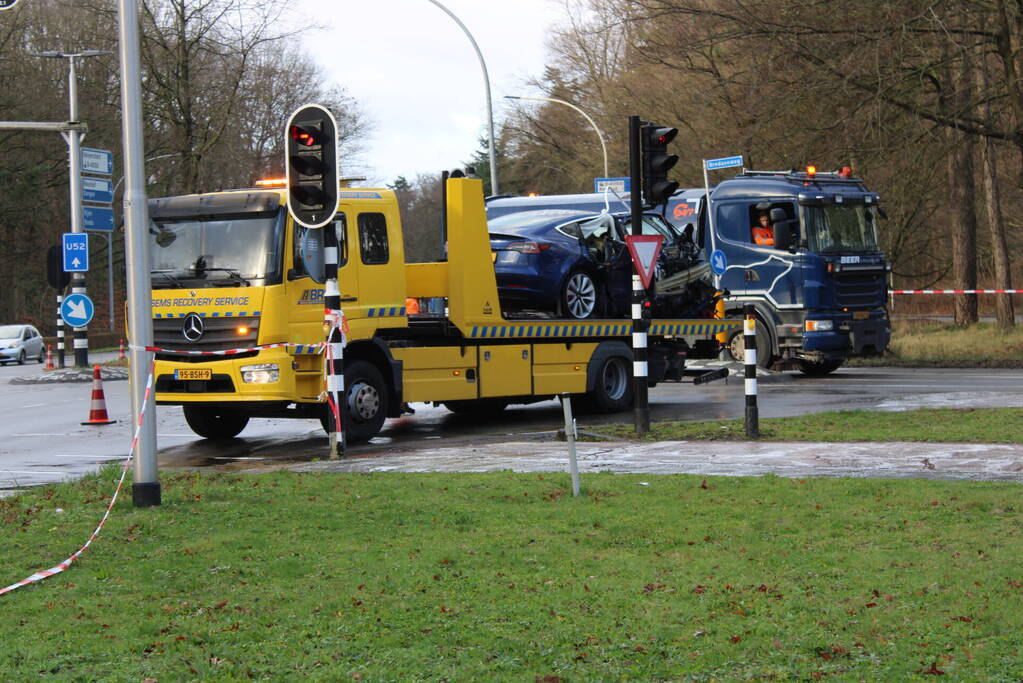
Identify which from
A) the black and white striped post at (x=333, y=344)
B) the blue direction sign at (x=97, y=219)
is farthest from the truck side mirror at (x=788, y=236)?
the blue direction sign at (x=97, y=219)

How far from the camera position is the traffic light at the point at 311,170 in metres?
12.3

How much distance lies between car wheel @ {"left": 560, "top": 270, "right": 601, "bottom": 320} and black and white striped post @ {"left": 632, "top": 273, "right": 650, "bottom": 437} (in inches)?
142

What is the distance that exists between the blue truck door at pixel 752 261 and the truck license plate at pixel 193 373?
12099 mm

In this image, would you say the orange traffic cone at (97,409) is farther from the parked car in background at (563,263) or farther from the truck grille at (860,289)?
the truck grille at (860,289)

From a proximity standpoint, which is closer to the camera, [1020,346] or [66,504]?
[66,504]

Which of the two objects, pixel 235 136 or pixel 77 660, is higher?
pixel 235 136

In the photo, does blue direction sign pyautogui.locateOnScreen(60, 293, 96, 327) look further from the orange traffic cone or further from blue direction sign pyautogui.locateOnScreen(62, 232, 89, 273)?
blue direction sign pyautogui.locateOnScreen(62, 232, 89, 273)

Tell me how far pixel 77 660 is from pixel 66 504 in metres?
4.41

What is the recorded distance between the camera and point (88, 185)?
2897 centimetres

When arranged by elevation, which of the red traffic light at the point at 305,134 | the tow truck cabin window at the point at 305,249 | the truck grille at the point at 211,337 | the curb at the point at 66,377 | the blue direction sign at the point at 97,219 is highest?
the blue direction sign at the point at 97,219

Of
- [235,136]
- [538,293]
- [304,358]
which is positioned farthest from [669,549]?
[235,136]

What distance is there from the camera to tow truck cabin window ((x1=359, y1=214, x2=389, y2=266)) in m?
15.3

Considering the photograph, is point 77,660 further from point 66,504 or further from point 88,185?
point 88,185

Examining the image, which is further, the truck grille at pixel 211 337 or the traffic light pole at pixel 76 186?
the traffic light pole at pixel 76 186
